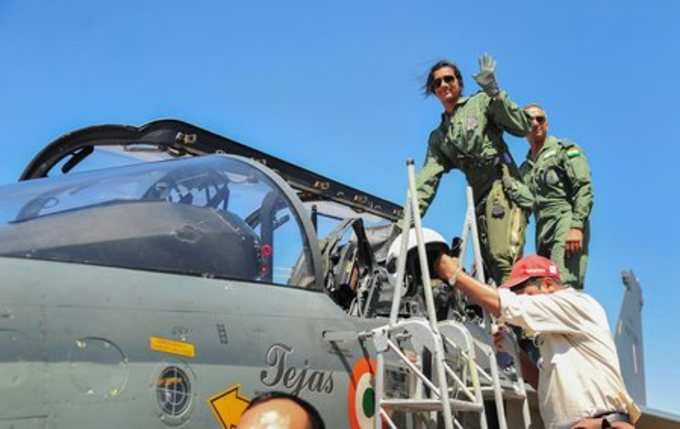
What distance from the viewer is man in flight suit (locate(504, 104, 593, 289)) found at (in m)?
6.07

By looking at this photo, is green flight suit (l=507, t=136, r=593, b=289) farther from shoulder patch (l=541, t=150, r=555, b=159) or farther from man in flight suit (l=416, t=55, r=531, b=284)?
man in flight suit (l=416, t=55, r=531, b=284)

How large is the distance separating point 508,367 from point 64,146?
320cm

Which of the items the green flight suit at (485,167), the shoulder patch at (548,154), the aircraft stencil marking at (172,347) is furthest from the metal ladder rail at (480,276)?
the shoulder patch at (548,154)

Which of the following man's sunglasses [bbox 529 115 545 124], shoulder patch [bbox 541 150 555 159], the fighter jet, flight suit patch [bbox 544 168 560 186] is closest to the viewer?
the fighter jet

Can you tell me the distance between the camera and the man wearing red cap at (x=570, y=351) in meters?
3.91

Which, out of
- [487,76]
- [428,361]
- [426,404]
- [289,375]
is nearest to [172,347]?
[289,375]

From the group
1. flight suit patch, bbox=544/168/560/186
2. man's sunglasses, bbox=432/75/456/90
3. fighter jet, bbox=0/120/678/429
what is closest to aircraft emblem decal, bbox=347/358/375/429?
fighter jet, bbox=0/120/678/429

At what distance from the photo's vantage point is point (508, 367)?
4.88 m

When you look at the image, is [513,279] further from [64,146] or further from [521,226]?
[64,146]

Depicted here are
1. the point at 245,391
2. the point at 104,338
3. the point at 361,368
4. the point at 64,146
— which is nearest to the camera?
the point at 104,338

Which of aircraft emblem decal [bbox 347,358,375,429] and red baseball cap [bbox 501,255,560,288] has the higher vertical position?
red baseball cap [bbox 501,255,560,288]

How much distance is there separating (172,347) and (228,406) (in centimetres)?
33

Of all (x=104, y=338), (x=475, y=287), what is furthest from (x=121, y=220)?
(x=475, y=287)

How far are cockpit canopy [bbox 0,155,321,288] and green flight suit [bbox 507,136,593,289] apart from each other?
267cm
